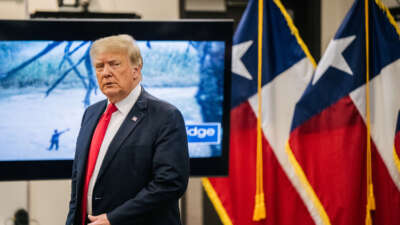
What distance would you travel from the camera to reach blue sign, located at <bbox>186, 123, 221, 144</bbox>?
3148 millimetres

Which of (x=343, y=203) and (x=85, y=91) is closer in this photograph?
(x=85, y=91)

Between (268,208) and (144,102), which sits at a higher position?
(144,102)

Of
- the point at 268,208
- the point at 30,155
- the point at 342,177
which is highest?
the point at 30,155

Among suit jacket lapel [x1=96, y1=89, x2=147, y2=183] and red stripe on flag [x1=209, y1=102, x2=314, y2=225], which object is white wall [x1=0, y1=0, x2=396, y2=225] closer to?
red stripe on flag [x1=209, y1=102, x2=314, y2=225]

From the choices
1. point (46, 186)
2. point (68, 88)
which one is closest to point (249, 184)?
point (68, 88)

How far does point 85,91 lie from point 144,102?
4.50 ft

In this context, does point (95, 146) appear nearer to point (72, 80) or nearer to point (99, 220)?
point (99, 220)

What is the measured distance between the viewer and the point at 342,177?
11.2 feet

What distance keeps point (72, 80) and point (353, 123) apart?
6.31 ft

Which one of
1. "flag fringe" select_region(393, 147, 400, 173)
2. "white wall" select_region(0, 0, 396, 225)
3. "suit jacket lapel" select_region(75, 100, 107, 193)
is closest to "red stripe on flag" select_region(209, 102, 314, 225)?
"flag fringe" select_region(393, 147, 400, 173)

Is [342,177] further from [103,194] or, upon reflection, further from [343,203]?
[103,194]

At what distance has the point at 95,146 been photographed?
1814 millimetres

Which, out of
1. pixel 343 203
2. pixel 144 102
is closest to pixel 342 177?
pixel 343 203

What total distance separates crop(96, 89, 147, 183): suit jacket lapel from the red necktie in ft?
0.24
